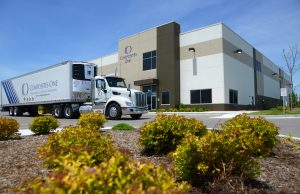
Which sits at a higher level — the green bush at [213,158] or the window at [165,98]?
the window at [165,98]

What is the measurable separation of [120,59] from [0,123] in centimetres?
3640

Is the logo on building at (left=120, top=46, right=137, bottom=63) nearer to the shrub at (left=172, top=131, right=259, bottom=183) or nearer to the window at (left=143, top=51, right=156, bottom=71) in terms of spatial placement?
the window at (left=143, top=51, right=156, bottom=71)

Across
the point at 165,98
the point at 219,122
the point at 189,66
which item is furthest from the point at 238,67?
the point at 219,122

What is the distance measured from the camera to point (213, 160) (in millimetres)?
4465

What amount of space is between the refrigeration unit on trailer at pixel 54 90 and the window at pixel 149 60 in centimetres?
1557

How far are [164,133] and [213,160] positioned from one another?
2134 millimetres

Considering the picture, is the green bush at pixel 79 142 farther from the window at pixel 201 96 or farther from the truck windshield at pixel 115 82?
the window at pixel 201 96

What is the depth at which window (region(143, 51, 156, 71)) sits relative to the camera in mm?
40094

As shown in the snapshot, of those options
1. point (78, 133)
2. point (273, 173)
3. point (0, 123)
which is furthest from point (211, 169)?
point (0, 123)

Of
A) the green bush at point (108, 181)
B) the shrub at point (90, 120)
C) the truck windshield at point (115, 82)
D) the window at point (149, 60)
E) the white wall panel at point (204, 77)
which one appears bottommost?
the green bush at point (108, 181)

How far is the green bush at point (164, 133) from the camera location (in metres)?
6.49

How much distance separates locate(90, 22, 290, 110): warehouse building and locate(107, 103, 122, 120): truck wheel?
17.2 meters

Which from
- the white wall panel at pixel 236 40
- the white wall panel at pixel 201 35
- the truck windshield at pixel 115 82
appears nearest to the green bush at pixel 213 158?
the truck windshield at pixel 115 82

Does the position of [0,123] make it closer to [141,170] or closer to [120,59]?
[141,170]
